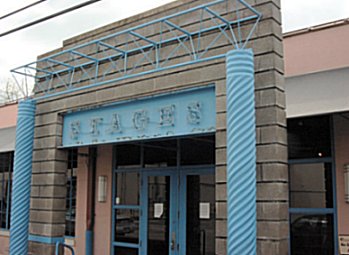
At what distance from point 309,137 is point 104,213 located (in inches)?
209

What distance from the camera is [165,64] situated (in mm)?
7852

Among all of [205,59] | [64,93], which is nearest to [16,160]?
[64,93]

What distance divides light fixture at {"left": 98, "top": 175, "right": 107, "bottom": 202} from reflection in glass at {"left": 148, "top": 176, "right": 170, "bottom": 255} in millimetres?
1345

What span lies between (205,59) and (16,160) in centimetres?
488

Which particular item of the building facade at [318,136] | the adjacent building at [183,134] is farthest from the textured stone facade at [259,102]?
the building facade at [318,136]

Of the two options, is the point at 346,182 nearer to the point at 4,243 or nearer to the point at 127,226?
the point at 127,226

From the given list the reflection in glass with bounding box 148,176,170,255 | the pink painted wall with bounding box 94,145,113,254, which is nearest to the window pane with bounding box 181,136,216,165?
the reflection in glass with bounding box 148,176,170,255

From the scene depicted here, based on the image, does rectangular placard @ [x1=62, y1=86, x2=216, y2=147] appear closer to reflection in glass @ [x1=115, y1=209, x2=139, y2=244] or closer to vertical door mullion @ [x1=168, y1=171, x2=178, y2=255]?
vertical door mullion @ [x1=168, y1=171, x2=178, y2=255]

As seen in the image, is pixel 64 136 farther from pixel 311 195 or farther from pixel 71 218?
pixel 311 195

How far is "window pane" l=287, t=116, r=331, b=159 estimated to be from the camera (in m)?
8.38

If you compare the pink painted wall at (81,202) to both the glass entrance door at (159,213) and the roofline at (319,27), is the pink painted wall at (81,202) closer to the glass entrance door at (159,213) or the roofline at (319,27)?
the glass entrance door at (159,213)

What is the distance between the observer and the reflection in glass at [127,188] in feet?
35.7

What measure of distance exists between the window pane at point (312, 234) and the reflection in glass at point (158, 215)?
2757mm

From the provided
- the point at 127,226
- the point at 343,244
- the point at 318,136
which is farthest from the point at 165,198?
the point at 343,244
